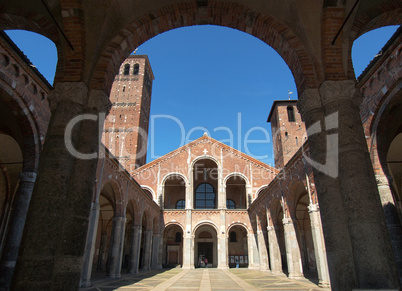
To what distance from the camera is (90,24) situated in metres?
4.73

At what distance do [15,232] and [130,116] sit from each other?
2411 centimetres

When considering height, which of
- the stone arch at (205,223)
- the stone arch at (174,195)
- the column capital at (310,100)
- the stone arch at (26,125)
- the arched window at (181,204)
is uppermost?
the stone arch at (174,195)

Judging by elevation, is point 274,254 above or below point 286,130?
below

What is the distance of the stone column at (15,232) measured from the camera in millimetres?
7492

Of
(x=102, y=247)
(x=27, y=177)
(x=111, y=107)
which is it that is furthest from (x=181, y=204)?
(x=111, y=107)

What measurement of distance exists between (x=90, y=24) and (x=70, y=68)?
90 centimetres

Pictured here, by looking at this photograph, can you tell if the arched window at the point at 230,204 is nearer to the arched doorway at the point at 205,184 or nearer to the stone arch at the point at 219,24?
the arched doorway at the point at 205,184

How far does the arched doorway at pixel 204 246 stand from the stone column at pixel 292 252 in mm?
11859

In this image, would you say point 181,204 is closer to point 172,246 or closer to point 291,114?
point 172,246

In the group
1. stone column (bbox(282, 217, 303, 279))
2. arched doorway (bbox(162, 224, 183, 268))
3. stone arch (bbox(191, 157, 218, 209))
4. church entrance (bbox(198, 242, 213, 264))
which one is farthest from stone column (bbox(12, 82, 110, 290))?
church entrance (bbox(198, 242, 213, 264))

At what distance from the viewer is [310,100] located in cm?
438

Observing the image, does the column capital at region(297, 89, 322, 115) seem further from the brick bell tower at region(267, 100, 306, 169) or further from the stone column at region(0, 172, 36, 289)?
the brick bell tower at region(267, 100, 306, 169)

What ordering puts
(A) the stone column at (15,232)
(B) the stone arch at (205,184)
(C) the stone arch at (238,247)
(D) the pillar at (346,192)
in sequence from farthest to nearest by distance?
(B) the stone arch at (205,184)
(C) the stone arch at (238,247)
(A) the stone column at (15,232)
(D) the pillar at (346,192)

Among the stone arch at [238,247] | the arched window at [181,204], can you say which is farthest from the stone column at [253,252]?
the arched window at [181,204]
